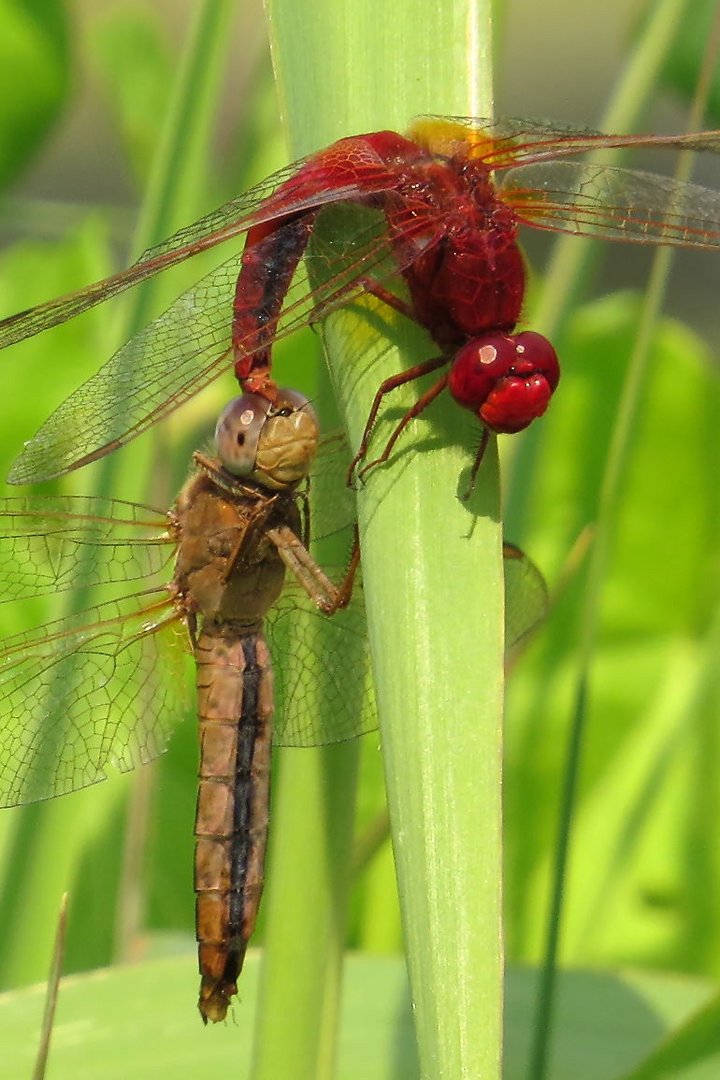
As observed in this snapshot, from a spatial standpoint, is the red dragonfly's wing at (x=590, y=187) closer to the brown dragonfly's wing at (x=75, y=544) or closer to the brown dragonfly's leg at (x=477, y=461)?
the brown dragonfly's leg at (x=477, y=461)

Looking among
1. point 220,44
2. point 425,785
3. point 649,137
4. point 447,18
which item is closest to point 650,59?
point 649,137

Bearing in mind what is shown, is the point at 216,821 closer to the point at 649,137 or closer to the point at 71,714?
the point at 71,714

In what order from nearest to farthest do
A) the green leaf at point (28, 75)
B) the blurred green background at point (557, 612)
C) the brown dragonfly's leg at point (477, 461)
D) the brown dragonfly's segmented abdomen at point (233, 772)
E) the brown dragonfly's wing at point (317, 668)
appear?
the brown dragonfly's leg at point (477, 461)
the brown dragonfly's wing at point (317, 668)
the brown dragonfly's segmented abdomen at point (233, 772)
the blurred green background at point (557, 612)
the green leaf at point (28, 75)

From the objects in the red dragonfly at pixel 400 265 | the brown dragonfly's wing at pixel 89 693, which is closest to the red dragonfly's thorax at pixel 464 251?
the red dragonfly at pixel 400 265

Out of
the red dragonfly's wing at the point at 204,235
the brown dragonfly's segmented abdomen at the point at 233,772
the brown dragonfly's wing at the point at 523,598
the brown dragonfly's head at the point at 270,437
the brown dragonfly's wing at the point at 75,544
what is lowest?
the brown dragonfly's segmented abdomen at the point at 233,772

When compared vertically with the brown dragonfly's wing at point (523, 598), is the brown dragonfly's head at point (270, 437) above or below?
above

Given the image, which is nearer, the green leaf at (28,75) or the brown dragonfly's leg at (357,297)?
the brown dragonfly's leg at (357,297)

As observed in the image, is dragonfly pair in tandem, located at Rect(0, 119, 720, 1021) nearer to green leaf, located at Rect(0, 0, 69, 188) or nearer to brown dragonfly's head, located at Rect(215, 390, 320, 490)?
brown dragonfly's head, located at Rect(215, 390, 320, 490)

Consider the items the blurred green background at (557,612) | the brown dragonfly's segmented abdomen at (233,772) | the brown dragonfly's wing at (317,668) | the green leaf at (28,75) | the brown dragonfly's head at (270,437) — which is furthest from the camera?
the green leaf at (28,75)
